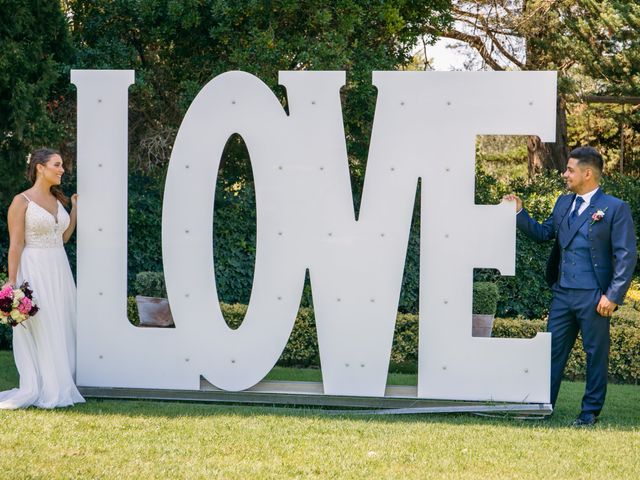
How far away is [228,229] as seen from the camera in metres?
10.9

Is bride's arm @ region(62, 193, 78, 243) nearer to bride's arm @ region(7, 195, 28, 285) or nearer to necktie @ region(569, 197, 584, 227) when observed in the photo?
bride's arm @ region(7, 195, 28, 285)

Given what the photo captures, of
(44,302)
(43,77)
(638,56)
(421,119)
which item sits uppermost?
(638,56)

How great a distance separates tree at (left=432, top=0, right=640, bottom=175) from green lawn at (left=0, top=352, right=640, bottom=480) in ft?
25.0

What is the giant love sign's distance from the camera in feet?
20.2

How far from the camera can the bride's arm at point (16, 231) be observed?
20.5ft

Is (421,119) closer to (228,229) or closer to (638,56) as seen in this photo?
(228,229)

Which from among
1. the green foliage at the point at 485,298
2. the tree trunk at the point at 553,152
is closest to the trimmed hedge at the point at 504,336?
the green foliage at the point at 485,298

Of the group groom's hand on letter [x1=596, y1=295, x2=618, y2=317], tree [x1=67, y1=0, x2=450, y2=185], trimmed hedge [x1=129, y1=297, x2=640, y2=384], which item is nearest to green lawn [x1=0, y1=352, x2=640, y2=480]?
groom's hand on letter [x1=596, y1=295, x2=618, y2=317]

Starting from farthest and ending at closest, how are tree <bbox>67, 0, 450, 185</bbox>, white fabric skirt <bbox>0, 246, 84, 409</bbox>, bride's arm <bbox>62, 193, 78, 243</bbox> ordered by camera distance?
tree <bbox>67, 0, 450, 185</bbox> < bride's arm <bbox>62, 193, 78, 243</bbox> < white fabric skirt <bbox>0, 246, 84, 409</bbox>

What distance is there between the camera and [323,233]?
6309 millimetres

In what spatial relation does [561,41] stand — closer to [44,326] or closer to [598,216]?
[598,216]

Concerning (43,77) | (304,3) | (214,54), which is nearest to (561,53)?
(304,3)

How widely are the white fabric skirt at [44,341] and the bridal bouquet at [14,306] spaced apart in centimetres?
23

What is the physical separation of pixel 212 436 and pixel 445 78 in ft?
9.84
